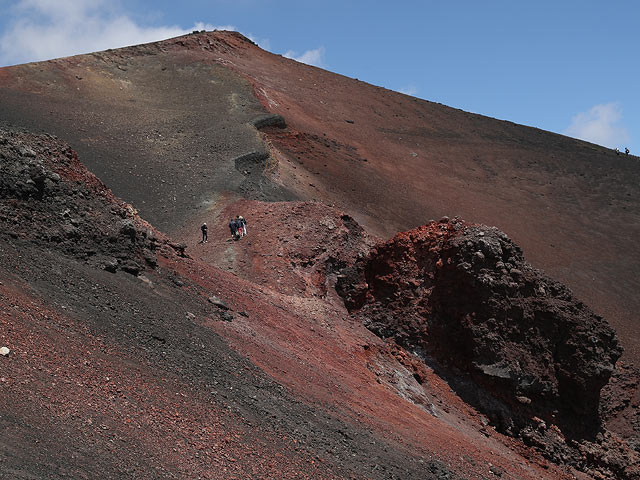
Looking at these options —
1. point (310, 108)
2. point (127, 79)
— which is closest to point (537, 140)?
point (310, 108)

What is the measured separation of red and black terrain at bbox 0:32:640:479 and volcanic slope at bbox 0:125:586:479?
0.04 meters

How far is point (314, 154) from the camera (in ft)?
121

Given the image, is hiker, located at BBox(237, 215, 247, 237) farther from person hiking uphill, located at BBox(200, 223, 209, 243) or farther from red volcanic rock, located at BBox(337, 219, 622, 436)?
red volcanic rock, located at BBox(337, 219, 622, 436)

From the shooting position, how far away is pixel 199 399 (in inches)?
396

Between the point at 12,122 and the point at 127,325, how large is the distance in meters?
22.0

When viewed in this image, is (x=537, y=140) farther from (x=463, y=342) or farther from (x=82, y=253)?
(x=82, y=253)

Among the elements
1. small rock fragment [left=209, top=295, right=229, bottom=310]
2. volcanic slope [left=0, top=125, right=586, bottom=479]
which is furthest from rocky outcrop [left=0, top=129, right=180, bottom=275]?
small rock fragment [left=209, top=295, right=229, bottom=310]

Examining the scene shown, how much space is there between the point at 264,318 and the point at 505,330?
18.6ft

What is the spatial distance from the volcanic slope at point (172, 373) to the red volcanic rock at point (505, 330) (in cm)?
70

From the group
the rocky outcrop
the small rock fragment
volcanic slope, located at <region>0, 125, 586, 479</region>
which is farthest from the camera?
the small rock fragment

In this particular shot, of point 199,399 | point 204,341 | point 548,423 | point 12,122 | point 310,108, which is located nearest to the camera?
Answer: point 199,399

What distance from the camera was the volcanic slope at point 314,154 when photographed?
3052cm

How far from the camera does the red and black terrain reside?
9.14 meters

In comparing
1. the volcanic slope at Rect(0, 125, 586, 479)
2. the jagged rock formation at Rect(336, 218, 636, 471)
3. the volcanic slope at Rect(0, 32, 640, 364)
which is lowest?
the volcanic slope at Rect(0, 125, 586, 479)
